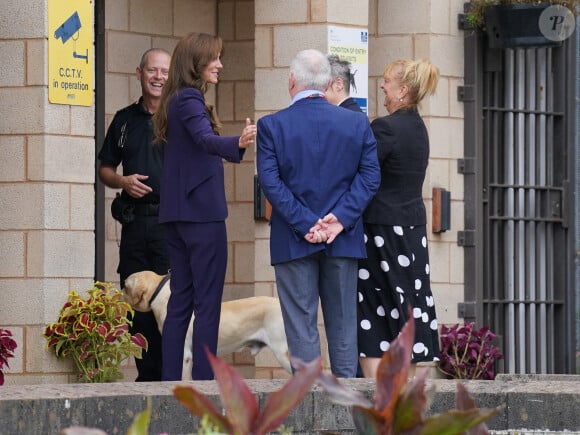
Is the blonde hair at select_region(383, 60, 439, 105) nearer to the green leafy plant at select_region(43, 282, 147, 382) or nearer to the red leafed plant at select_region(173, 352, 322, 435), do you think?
the green leafy plant at select_region(43, 282, 147, 382)

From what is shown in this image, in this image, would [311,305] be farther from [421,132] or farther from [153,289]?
[153,289]

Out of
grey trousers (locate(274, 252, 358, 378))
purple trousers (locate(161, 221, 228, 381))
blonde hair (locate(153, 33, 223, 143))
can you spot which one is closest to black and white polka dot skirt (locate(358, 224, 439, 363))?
grey trousers (locate(274, 252, 358, 378))

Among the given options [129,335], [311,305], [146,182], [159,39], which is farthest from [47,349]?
[159,39]

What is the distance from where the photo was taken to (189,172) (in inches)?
273

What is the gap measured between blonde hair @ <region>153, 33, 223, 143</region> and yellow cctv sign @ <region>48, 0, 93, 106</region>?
1.15 metres

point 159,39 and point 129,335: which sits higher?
point 159,39

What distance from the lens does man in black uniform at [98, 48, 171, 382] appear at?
8469mm

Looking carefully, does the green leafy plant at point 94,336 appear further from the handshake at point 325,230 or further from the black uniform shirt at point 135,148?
the handshake at point 325,230

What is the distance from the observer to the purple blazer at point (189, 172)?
6.89 metres

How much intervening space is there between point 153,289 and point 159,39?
7.70 feet

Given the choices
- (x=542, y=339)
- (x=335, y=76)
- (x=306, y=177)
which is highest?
(x=335, y=76)

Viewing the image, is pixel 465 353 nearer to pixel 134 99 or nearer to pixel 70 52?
pixel 134 99

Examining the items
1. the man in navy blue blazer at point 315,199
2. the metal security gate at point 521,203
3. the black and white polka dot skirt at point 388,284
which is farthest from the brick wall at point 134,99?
the man in navy blue blazer at point 315,199

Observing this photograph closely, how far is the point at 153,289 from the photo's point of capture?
8195 mm
